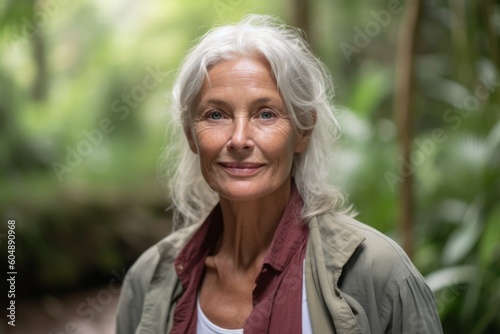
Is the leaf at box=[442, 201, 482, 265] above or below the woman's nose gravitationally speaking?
below

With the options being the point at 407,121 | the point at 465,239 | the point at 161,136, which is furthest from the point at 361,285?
the point at 161,136

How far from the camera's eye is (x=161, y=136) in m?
5.68

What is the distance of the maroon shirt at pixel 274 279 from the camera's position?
155 cm

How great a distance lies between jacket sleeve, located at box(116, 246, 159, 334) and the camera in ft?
6.07

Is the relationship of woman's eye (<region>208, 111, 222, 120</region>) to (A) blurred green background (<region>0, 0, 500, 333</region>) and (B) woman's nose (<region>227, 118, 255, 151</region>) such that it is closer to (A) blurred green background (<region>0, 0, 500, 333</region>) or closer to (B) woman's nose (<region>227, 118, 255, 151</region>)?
(B) woman's nose (<region>227, 118, 255, 151</region>)

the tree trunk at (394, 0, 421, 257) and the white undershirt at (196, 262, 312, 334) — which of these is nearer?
the white undershirt at (196, 262, 312, 334)

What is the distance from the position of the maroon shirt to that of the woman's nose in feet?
0.72

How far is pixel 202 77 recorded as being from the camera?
1621mm

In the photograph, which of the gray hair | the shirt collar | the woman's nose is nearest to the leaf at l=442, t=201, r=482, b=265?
the gray hair

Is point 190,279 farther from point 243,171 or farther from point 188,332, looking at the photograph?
point 243,171

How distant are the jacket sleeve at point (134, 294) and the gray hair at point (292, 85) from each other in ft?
1.02

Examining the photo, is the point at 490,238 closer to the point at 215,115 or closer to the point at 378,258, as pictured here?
the point at 378,258

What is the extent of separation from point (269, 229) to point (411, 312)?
0.40 meters

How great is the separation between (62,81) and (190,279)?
4.16m
